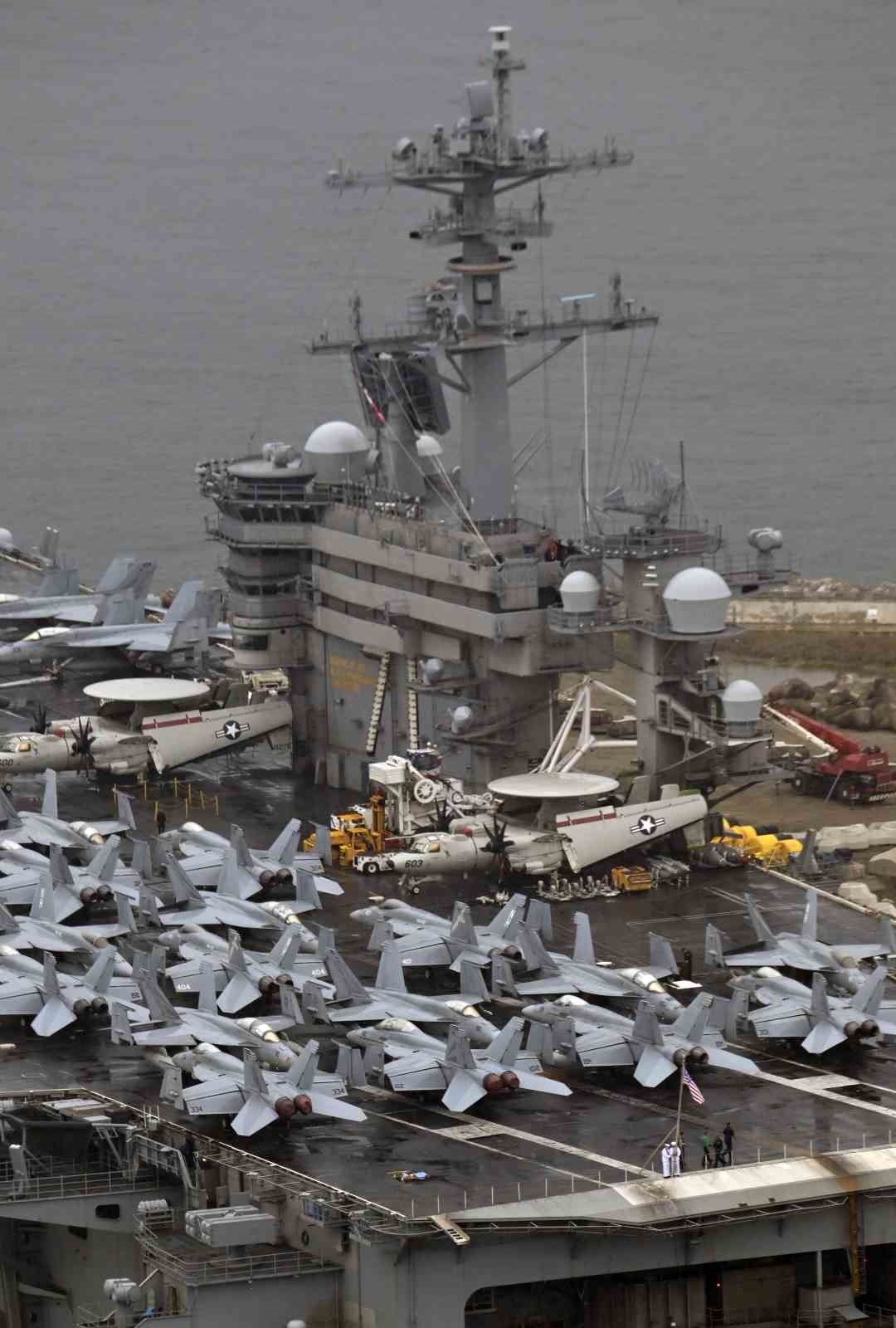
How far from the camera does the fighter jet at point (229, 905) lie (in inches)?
2388

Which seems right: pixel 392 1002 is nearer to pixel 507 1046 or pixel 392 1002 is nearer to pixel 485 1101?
pixel 485 1101

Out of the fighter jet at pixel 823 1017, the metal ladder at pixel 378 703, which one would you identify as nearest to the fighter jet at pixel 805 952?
the fighter jet at pixel 823 1017

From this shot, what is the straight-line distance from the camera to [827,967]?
54969 millimetres

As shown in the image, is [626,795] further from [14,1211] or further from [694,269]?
[694,269]

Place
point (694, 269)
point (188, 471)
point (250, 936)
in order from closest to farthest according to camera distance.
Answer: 1. point (250, 936)
2. point (188, 471)
3. point (694, 269)

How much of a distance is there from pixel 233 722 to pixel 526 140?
60.1 ft

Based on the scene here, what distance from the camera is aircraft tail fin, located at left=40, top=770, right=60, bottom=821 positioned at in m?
68.9

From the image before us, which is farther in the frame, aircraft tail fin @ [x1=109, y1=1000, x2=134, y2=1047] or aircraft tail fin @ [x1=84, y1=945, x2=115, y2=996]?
aircraft tail fin @ [x1=84, y1=945, x2=115, y2=996]

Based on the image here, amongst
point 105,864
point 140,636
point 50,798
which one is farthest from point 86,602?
point 105,864

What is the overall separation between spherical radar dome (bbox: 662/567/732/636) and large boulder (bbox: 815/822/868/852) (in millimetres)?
11581

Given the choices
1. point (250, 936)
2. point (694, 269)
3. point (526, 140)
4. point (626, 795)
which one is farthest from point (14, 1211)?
point (694, 269)

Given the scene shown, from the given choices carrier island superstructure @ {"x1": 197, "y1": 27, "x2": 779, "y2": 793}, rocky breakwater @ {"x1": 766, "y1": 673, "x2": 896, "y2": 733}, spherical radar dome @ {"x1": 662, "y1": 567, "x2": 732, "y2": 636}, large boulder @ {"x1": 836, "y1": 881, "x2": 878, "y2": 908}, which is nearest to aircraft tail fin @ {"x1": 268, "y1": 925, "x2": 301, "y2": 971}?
carrier island superstructure @ {"x1": 197, "y1": 27, "x2": 779, "y2": 793}

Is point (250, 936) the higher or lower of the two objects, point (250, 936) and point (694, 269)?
the lower

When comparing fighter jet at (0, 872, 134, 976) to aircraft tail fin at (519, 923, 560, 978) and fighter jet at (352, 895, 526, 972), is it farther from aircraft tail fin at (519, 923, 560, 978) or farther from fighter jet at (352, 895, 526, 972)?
aircraft tail fin at (519, 923, 560, 978)
